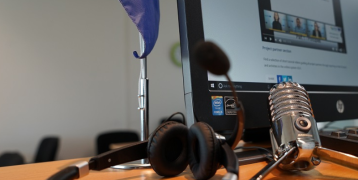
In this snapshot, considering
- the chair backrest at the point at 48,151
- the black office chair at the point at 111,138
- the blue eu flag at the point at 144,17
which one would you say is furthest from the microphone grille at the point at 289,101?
the black office chair at the point at 111,138

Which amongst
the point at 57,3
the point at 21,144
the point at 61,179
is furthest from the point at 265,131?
the point at 57,3

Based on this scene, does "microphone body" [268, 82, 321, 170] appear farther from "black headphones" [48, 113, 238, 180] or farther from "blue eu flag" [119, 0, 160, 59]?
"blue eu flag" [119, 0, 160, 59]

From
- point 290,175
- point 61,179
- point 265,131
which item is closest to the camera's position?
point 61,179

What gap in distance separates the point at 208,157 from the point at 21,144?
2546 mm

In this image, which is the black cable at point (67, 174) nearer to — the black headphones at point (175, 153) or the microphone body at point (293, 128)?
the black headphones at point (175, 153)

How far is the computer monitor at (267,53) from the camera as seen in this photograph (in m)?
0.44

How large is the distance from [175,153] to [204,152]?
74mm

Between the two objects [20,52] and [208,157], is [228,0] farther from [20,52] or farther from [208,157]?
[20,52]

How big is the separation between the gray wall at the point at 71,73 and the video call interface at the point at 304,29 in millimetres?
2380

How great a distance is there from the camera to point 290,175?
0.35 meters

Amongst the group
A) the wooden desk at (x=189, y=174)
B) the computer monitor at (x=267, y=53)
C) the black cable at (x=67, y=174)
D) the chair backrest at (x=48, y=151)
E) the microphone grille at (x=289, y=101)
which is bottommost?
the chair backrest at (x=48, y=151)

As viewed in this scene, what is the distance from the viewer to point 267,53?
0.54m

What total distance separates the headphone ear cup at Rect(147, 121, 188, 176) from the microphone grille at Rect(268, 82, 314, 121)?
0.14 meters

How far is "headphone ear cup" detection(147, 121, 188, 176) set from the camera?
330mm
